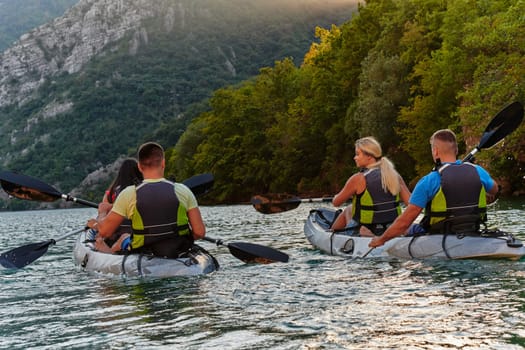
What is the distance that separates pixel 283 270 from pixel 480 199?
2.68 meters

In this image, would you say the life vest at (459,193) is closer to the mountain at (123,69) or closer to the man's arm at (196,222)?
the man's arm at (196,222)

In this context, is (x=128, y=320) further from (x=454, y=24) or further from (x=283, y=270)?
(x=454, y=24)

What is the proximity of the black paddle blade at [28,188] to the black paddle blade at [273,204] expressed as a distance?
3.38m

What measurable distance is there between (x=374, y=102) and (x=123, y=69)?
5014 inches

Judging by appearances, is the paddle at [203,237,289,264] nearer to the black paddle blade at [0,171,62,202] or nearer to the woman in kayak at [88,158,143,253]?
the woman in kayak at [88,158,143,253]

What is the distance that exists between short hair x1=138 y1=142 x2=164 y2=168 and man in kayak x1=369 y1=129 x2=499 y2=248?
10.3 ft

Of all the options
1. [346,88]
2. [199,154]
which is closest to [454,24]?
[346,88]

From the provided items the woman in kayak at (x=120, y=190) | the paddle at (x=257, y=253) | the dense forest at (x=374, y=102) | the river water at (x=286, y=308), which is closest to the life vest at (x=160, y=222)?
the river water at (x=286, y=308)

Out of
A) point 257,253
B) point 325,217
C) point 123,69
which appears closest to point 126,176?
point 257,253

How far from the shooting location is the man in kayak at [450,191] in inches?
316

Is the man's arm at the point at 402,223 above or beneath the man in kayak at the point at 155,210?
beneath

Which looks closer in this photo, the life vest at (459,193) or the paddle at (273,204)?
the life vest at (459,193)

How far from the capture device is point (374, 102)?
121 feet

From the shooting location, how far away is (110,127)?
137000 millimetres
